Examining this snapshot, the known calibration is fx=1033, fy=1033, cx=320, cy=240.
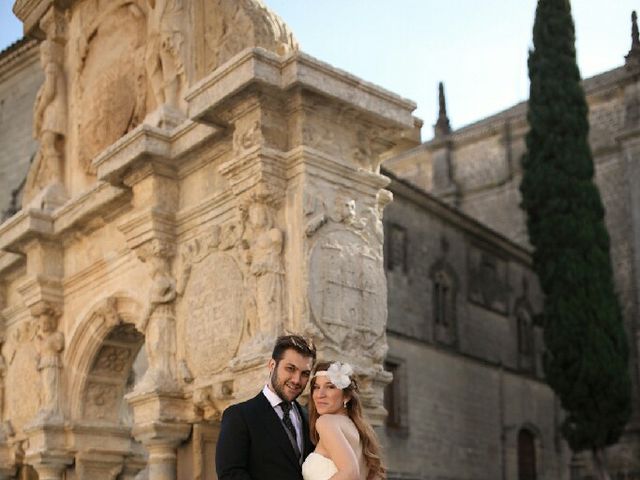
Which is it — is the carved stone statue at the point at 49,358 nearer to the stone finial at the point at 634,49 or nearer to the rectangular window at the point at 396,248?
the rectangular window at the point at 396,248

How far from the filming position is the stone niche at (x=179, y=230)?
642cm

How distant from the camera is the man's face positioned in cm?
387

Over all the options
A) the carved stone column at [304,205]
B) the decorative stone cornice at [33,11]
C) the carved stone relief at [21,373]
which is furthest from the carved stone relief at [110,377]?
the decorative stone cornice at [33,11]

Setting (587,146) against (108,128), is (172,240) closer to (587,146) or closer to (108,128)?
(108,128)

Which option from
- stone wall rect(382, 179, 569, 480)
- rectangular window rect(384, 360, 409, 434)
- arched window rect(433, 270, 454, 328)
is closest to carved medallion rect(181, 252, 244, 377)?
stone wall rect(382, 179, 569, 480)

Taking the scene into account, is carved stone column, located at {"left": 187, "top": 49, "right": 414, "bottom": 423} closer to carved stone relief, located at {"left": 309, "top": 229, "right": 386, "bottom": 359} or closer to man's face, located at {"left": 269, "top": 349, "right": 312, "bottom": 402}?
carved stone relief, located at {"left": 309, "top": 229, "right": 386, "bottom": 359}

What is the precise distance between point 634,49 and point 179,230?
23.1 m

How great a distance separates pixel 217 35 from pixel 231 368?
2608mm

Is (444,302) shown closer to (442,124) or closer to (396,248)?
(396,248)

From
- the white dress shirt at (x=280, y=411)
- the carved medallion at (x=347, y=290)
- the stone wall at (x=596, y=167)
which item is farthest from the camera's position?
the stone wall at (x=596, y=167)

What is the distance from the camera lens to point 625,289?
2698cm

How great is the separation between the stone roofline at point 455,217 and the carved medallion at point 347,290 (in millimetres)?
13405

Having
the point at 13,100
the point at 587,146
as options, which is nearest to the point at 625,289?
the point at 587,146

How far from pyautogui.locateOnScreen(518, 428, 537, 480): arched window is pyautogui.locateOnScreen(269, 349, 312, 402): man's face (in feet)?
74.4
